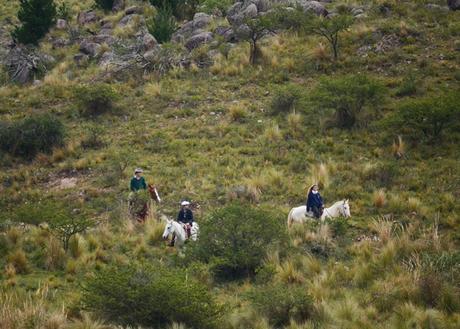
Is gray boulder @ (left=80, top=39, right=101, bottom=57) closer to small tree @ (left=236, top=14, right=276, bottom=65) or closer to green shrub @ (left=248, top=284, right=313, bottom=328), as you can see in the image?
small tree @ (left=236, top=14, right=276, bottom=65)

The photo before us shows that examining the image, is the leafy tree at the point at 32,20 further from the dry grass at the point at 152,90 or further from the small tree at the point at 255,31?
the small tree at the point at 255,31

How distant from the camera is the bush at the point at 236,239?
11.0m

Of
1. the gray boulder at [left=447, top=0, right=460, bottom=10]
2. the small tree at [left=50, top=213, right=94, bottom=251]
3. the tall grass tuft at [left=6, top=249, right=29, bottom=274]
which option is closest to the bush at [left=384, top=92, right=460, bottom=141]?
the small tree at [left=50, top=213, right=94, bottom=251]

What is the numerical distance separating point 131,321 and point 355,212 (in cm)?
794

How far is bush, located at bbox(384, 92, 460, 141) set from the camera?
1780 cm

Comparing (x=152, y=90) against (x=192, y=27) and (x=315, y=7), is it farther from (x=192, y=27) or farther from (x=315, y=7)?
(x=315, y=7)

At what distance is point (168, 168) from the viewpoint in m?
18.6

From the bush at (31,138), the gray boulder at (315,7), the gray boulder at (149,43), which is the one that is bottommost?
the bush at (31,138)

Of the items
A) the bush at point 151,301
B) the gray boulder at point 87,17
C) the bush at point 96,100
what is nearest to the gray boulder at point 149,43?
the bush at point 96,100

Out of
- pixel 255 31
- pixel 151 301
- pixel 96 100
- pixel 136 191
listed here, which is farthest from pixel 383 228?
pixel 255 31

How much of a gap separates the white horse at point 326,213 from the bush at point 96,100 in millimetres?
11976

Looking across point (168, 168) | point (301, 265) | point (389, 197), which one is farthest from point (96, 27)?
point (301, 265)

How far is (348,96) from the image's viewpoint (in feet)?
65.0

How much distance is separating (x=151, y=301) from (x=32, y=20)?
94.6 ft
